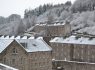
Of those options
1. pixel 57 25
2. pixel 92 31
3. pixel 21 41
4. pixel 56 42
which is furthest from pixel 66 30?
pixel 21 41

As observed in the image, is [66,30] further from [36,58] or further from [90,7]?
[90,7]

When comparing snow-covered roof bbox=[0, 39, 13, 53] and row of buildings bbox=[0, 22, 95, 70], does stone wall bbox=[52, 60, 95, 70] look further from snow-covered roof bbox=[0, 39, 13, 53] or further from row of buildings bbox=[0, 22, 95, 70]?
snow-covered roof bbox=[0, 39, 13, 53]

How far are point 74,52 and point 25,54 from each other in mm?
11104

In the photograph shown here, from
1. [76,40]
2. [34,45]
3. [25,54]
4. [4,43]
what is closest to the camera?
[25,54]

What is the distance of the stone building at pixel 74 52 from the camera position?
55.1 metres

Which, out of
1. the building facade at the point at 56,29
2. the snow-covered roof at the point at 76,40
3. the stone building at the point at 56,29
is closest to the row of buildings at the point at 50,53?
the snow-covered roof at the point at 76,40

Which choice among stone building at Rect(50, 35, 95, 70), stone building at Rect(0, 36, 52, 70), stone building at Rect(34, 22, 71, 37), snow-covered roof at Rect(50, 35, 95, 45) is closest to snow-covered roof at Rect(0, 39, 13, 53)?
stone building at Rect(0, 36, 52, 70)

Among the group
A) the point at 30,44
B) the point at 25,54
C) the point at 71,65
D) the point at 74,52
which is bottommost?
the point at 71,65

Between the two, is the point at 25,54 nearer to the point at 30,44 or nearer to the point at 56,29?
the point at 30,44

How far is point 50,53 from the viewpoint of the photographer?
58406 millimetres

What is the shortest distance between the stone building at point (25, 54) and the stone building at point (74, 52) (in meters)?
3.61

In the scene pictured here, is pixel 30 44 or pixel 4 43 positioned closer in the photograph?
pixel 4 43

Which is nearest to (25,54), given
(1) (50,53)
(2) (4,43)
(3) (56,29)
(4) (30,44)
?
(4) (30,44)

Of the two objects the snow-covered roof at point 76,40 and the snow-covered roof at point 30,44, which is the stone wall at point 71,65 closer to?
the snow-covered roof at point 30,44
